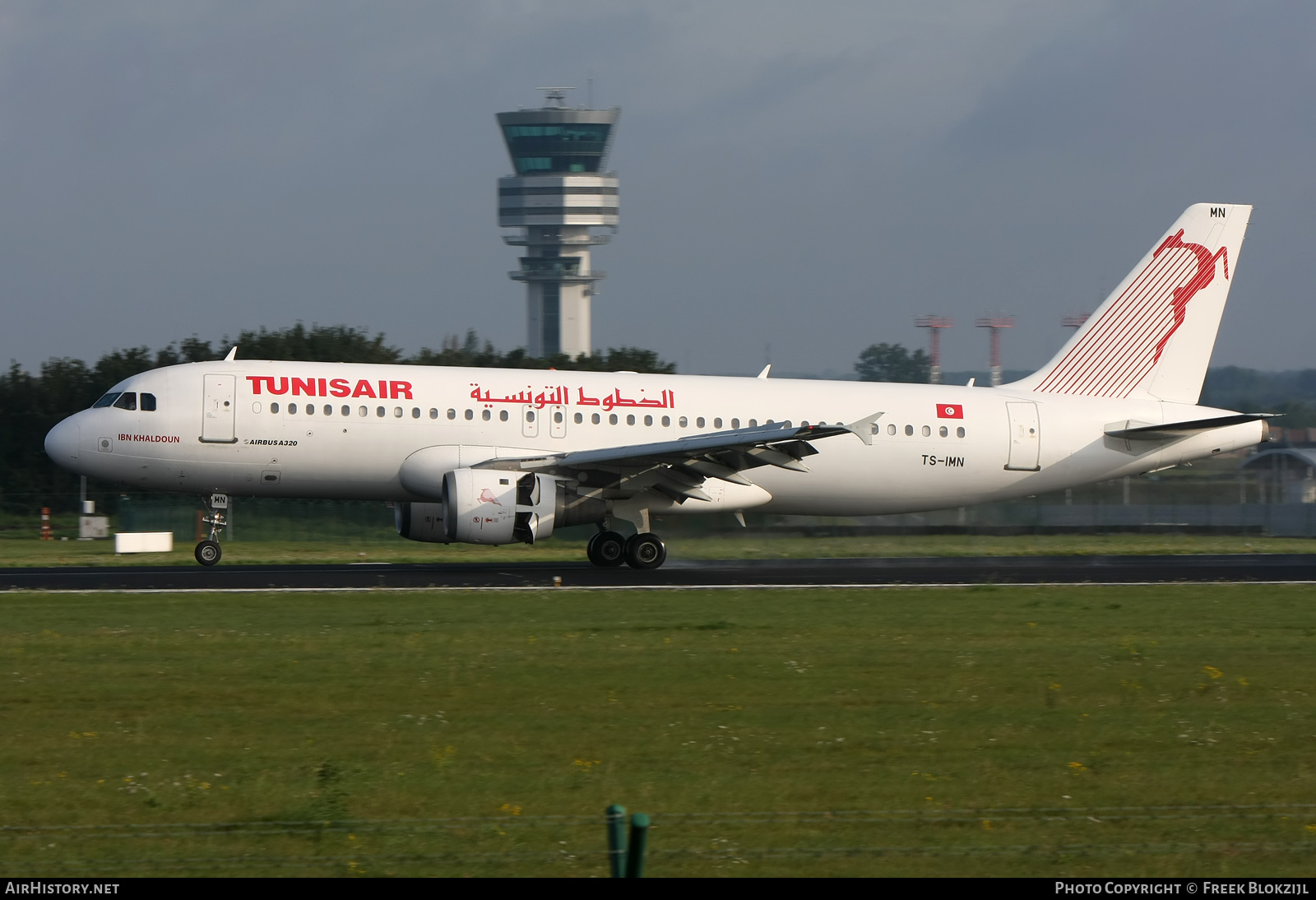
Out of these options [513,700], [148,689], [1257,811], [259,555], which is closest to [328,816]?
[513,700]

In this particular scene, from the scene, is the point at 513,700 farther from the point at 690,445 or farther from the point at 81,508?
the point at 81,508

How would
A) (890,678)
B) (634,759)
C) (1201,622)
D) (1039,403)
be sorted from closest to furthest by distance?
(634,759) < (890,678) < (1201,622) < (1039,403)

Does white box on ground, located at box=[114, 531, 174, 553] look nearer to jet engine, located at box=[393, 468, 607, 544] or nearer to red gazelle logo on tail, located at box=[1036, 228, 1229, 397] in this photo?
jet engine, located at box=[393, 468, 607, 544]

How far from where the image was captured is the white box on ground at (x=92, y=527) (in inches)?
1506

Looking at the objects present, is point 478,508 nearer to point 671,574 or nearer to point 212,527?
point 671,574

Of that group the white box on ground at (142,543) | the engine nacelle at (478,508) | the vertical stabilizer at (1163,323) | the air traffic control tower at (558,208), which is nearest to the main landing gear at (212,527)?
the engine nacelle at (478,508)

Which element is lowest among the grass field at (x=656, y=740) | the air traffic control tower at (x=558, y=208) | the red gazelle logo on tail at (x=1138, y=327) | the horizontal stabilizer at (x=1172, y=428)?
the grass field at (x=656, y=740)

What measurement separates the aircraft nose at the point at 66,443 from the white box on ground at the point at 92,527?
12.1 meters

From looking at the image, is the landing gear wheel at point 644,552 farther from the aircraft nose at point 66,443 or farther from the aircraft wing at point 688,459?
the aircraft nose at point 66,443

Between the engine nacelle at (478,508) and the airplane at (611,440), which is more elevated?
the airplane at (611,440)

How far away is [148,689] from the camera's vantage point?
538 inches

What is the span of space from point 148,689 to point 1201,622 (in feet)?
45.6

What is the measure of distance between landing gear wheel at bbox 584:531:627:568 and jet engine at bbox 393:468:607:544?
1.37 meters

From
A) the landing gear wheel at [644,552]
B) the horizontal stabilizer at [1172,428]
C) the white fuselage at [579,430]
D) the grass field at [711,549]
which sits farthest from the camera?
the grass field at [711,549]
